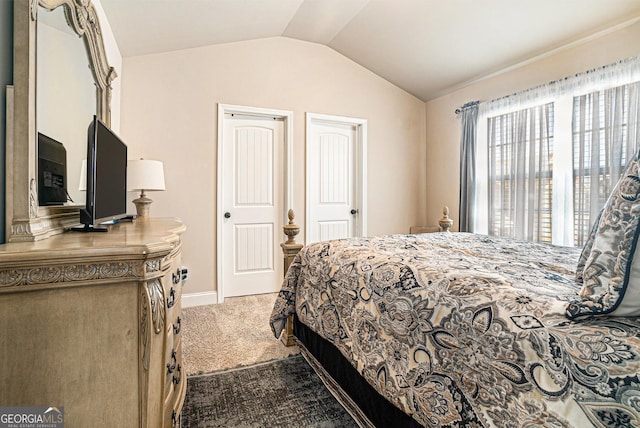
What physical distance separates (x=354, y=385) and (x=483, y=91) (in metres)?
3.59

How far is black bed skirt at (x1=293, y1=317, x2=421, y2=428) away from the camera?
1.20 meters

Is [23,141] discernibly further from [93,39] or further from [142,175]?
[142,175]

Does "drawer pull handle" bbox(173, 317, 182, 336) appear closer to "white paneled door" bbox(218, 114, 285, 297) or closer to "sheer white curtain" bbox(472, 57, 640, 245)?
"white paneled door" bbox(218, 114, 285, 297)

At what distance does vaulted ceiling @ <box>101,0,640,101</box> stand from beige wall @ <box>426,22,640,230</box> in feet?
0.31

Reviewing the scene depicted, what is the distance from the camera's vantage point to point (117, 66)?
2816 mm

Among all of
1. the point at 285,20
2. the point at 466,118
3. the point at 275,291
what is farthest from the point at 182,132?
the point at 466,118

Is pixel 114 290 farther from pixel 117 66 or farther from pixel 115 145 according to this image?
pixel 117 66

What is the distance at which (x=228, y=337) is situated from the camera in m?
2.50

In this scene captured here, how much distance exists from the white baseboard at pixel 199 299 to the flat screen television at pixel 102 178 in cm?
152

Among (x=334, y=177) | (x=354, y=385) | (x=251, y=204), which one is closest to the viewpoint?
(x=354, y=385)

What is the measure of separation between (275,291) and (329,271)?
7.26 feet

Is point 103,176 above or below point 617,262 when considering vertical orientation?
above

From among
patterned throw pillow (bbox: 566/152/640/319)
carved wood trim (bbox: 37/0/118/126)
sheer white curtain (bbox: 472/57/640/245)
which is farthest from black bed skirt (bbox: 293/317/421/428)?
sheer white curtain (bbox: 472/57/640/245)

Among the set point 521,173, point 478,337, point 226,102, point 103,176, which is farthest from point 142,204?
point 521,173
